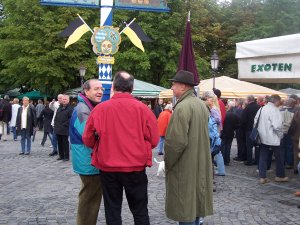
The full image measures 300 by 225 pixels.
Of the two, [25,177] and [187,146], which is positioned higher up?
[187,146]

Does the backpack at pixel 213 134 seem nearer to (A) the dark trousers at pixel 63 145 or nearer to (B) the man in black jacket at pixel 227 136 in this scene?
(B) the man in black jacket at pixel 227 136

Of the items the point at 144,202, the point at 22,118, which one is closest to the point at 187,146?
the point at 144,202

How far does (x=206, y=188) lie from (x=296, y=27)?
32.5 m

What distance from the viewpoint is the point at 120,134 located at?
4324mm

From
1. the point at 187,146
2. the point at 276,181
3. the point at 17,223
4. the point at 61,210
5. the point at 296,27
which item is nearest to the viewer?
the point at 187,146

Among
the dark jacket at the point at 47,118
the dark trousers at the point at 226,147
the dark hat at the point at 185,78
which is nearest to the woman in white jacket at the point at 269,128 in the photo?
the dark trousers at the point at 226,147

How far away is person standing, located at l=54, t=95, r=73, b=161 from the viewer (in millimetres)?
12359

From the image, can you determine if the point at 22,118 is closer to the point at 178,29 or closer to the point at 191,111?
the point at 191,111

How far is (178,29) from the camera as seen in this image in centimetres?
3472

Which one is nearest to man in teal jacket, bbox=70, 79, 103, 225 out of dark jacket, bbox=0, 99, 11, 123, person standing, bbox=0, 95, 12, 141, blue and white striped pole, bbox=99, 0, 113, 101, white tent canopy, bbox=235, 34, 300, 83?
white tent canopy, bbox=235, 34, 300, 83

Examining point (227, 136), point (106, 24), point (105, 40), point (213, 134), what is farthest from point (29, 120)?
point (213, 134)

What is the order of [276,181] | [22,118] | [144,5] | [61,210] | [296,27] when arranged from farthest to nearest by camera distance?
[296,27] → [22,118] → [144,5] → [276,181] → [61,210]

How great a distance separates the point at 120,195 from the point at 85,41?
28281mm

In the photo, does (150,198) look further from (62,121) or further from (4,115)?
(4,115)
